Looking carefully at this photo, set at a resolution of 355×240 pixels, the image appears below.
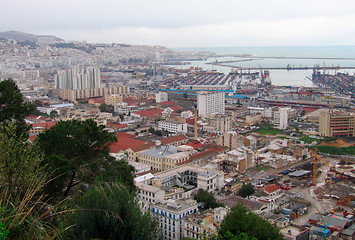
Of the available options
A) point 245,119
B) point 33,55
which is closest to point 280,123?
point 245,119

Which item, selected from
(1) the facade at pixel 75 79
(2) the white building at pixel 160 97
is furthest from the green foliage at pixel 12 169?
(1) the facade at pixel 75 79

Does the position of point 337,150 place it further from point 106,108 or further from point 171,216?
point 106,108

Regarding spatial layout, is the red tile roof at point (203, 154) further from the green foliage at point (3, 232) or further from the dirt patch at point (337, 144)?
the green foliage at point (3, 232)

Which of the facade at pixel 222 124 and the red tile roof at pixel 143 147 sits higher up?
the facade at pixel 222 124

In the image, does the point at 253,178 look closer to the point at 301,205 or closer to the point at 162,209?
the point at 301,205

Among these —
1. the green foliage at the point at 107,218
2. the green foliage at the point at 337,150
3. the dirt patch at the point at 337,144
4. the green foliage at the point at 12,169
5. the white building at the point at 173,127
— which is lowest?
the green foliage at the point at 337,150

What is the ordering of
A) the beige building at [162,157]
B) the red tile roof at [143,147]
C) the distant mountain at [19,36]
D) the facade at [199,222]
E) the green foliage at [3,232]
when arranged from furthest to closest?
1. the distant mountain at [19,36]
2. the red tile roof at [143,147]
3. the beige building at [162,157]
4. the facade at [199,222]
5. the green foliage at [3,232]
